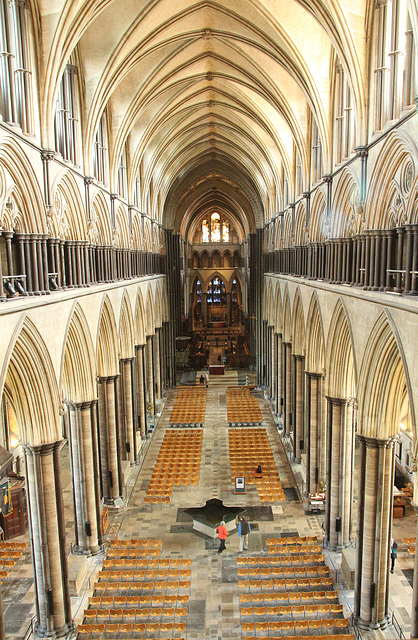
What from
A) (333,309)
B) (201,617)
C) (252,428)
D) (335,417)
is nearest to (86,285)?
(333,309)

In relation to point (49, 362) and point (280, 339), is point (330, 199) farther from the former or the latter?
point (280, 339)

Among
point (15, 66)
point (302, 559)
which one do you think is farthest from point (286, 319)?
point (15, 66)

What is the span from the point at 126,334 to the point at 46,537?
462 inches

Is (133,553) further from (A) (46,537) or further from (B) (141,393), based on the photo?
(B) (141,393)

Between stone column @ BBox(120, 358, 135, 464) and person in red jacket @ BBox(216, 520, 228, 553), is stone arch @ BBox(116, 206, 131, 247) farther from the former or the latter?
person in red jacket @ BBox(216, 520, 228, 553)

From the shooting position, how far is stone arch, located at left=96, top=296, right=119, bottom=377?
60.0ft

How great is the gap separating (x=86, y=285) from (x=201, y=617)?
9.56m

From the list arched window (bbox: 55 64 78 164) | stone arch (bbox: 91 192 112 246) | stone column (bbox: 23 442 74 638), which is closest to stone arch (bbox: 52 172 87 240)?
arched window (bbox: 55 64 78 164)

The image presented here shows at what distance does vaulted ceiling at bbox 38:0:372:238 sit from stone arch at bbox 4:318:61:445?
207 inches

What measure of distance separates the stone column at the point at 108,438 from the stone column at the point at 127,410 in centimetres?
308

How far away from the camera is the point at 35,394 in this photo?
1134cm

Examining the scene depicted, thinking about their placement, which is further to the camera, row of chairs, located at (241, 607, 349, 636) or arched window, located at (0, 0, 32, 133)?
row of chairs, located at (241, 607, 349, 636)

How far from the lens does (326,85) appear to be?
51.5 feet

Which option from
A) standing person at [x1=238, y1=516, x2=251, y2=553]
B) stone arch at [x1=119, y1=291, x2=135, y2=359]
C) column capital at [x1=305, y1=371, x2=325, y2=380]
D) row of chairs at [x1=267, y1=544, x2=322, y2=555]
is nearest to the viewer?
row of chairs at [x1=267, y1=544, x2=322, y2=555]
